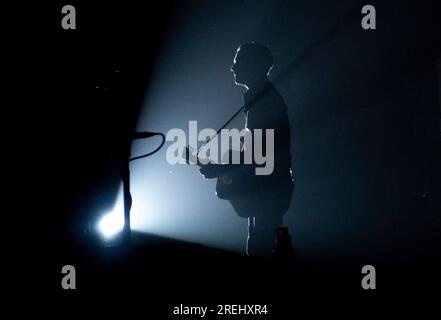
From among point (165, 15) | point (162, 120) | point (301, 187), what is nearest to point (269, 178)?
point (165, 15)

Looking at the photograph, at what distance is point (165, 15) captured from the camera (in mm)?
5398

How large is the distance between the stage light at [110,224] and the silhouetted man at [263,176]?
2.53 feet

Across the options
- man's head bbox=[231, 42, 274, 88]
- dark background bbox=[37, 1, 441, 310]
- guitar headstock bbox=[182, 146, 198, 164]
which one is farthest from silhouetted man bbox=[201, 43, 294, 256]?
dark background bbox=[37, 1, 441, 310]

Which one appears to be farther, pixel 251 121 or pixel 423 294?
pixel 251 121

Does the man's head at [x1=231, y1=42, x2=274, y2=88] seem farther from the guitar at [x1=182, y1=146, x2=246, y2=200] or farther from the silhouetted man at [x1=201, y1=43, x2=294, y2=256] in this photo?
the guitar at [x1=182, y1=146, x2=246, y2=200]

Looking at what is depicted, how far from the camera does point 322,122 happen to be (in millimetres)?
6613

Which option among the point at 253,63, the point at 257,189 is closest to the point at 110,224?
the point at 257,189

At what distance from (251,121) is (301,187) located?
4216 mm

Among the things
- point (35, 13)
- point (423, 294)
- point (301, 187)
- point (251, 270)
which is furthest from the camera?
point (301, 187)

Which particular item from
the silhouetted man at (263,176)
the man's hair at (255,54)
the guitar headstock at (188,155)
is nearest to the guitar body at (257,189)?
the silhouetted man at (263,176)

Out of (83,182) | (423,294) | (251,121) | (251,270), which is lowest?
(423,294)

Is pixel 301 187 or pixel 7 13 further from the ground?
pixel 7 13

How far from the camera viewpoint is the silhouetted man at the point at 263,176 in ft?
9.97

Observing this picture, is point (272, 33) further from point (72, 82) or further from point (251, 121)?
point (72, 82)
